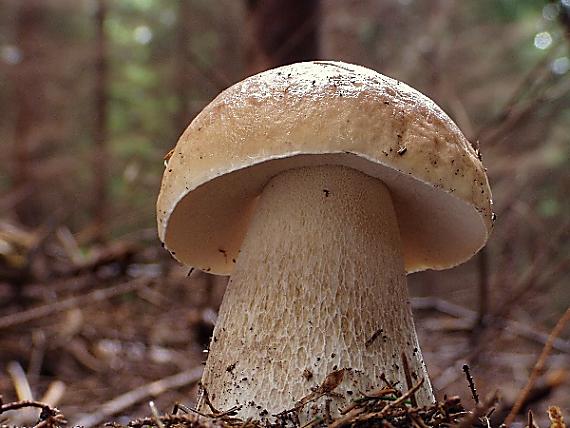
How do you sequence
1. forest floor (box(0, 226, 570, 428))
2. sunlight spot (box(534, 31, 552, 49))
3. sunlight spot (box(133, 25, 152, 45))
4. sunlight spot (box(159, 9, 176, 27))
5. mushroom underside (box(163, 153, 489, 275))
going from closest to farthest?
mushroom underside (box(163, 153, 489, 275))
forest floor (box(0, 226, 570, 428))
sunlight spot (box(534, 31, 552, 49))
sunlight spot (box(133, 25, 152, 45))
sunlight spot (box(159, 9, 176, 27))

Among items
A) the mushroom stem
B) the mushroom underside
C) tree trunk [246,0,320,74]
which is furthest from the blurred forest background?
the mushroom stem

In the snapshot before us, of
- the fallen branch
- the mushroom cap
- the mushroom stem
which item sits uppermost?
the fallen branch

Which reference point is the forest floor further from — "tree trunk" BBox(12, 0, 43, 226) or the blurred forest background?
"tree trunk" BBox(12, 0, 43, 226)

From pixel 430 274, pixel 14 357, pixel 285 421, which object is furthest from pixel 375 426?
pixel 430 274

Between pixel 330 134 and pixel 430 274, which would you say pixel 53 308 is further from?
pixel 430 274

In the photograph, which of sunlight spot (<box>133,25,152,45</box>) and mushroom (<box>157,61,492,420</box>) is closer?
mushroom (<box>157,61,492,420</box>)

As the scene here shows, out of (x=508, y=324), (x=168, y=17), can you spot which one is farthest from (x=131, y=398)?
(x=168, y=17)

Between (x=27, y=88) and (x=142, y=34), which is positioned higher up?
(x=142, y=34)

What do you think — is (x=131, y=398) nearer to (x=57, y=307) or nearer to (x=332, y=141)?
(x=57, y=307)
